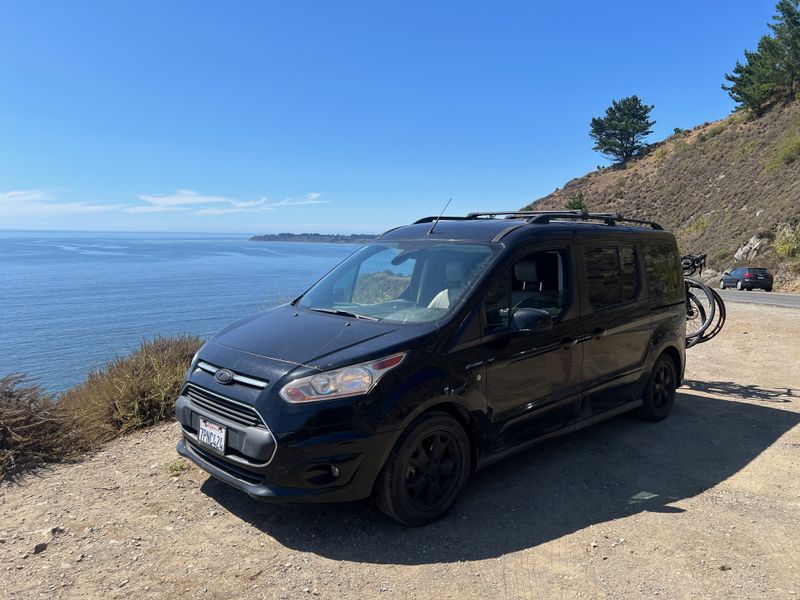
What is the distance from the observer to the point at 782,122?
5044 cm

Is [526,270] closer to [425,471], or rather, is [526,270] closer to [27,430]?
[425,471]

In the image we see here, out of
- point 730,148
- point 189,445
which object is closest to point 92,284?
point 189,445

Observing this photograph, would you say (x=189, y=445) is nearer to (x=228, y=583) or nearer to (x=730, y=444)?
(x=228, y=583)

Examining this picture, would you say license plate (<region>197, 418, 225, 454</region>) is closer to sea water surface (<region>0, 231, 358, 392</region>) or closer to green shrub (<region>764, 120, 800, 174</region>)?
sea water surface (<region>0, 231, 358, 392</region>)

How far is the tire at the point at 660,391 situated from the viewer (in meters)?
5.81

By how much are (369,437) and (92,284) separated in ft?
162

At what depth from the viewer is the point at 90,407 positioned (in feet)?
20.1

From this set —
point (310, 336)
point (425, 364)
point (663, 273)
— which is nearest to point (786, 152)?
point (663, 273)

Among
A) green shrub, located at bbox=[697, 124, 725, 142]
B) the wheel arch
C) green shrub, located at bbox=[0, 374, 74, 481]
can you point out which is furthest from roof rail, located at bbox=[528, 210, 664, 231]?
green shrub, located at bbox=[697, 124, 725, 142]

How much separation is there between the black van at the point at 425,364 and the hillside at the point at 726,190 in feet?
102

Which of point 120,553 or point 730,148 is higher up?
point 730,148

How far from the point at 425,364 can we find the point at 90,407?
4.46m

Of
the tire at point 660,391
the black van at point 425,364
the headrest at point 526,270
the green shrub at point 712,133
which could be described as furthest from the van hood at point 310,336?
the green shrub at point 712,133

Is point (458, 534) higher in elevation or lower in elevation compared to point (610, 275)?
lower
